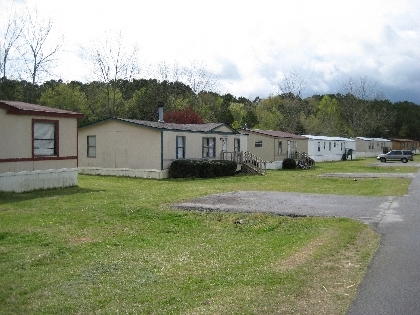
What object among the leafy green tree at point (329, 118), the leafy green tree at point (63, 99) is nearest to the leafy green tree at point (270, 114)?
the leafy green tree at point (329, 118)

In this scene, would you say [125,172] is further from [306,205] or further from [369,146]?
[369,146]

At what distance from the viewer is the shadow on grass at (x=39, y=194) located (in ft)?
49.4

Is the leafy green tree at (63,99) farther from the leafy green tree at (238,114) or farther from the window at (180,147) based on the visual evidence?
the leafy green tree at (238,114)

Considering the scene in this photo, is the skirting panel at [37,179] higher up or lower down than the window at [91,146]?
lower down

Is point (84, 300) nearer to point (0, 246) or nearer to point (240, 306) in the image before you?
point (240, 306)

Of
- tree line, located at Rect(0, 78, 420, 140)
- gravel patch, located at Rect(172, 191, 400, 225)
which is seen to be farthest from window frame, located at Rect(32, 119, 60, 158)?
tree line, located at Rect(0, 78, 420, 140)

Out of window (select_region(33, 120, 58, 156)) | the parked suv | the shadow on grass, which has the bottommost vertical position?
the shadow on grass

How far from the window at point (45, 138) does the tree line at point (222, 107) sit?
25.0 m

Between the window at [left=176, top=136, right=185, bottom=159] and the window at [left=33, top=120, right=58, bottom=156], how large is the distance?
30.4 feet

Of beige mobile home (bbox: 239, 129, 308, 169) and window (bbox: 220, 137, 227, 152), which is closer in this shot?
window (bbox: 220, 137, 227, 152)

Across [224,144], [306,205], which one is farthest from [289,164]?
[306,205]

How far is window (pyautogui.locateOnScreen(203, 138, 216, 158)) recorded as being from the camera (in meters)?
29.4

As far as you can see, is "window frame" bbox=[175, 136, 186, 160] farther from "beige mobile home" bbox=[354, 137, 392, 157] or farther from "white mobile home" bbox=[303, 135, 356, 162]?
"beige mobile home" bbox=[354, 137, 392, 157]

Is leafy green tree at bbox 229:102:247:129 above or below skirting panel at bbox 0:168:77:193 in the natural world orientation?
above
